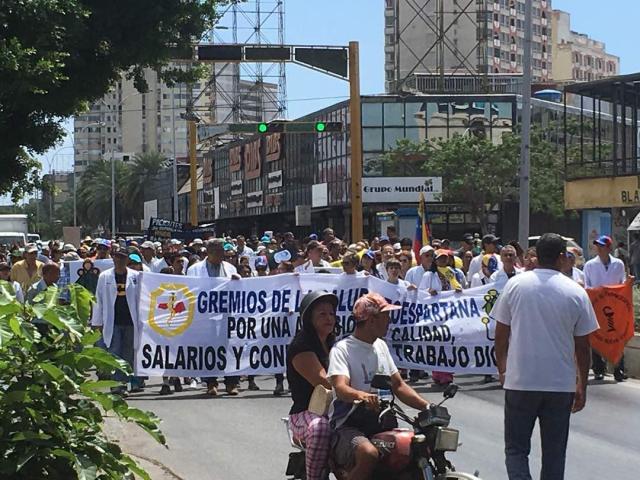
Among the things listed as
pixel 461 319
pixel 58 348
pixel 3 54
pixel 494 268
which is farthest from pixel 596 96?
pixel 58 348

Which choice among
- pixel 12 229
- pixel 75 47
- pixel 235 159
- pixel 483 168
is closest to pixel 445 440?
pixel 75 47

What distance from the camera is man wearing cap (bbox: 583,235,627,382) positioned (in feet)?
47.4

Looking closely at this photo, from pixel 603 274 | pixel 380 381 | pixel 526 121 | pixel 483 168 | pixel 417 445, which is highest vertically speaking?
pixel 483 168

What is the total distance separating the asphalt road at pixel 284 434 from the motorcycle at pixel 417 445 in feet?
9.22

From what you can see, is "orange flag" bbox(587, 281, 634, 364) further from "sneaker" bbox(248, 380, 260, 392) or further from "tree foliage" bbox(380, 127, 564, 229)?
"tree foliage" bbox(380, 127, 564, 229)

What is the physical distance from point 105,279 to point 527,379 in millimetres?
7708

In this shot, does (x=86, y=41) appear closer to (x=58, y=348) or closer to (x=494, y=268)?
(x=58, y=348)

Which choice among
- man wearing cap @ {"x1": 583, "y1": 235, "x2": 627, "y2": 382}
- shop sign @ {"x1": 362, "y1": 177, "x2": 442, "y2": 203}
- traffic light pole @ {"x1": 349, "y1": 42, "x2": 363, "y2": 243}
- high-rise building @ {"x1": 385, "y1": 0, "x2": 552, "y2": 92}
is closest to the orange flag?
man wearing cap @ {"x1": 583, "y1": 235, "x2": 627, "y2": 382}

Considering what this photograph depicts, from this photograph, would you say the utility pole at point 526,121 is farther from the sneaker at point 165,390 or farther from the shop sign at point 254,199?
the shop sign at point 254,199

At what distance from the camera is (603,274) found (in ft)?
47.6

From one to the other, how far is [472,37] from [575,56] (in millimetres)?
52425

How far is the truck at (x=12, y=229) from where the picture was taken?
4797 cm

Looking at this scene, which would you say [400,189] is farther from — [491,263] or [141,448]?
[141,448]

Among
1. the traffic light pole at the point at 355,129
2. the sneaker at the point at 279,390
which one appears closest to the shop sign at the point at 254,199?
the traffic light pole at the point at 355,129
